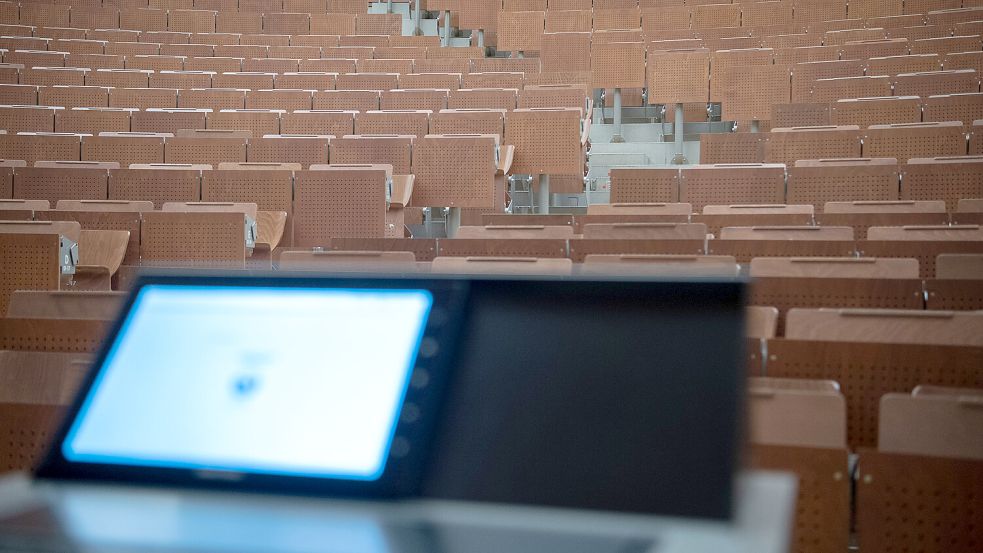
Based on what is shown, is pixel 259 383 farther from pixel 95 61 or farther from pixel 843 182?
pixel 95 61

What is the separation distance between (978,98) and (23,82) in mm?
4584

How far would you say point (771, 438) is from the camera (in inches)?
47.0

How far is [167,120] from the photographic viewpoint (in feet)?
14.3

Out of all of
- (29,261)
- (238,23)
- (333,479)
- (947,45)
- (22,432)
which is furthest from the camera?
(238,23)

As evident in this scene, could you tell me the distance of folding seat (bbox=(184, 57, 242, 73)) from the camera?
5.44 metres

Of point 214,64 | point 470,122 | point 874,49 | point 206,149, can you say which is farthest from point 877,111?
point 214,64

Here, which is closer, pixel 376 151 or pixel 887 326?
pixel 887 326

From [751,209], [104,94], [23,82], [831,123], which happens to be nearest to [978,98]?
[831,123]

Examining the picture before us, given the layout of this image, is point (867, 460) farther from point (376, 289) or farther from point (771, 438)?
point (376, 289)

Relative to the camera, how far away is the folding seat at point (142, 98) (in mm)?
4707

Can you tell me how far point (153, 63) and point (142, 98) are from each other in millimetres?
745

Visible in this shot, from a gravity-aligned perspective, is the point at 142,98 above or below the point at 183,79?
below

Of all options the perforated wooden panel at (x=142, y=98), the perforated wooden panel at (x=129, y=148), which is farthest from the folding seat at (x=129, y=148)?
the perforated wooden panel at (x=142, y=98)

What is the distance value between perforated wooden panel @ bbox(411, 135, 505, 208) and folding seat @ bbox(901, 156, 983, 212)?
5.01ft
